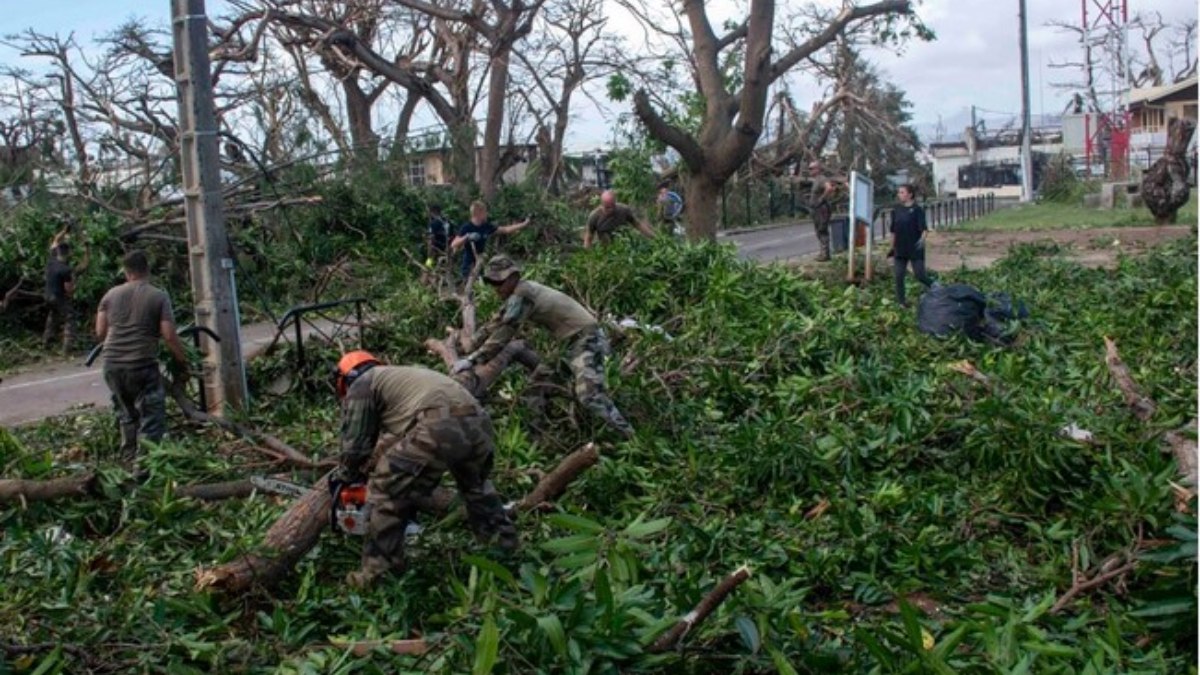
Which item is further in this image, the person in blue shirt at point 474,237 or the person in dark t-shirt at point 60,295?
the person in dark t-shirt at point 60,295

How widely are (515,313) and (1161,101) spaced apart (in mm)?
50403

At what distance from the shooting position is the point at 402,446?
223 inches

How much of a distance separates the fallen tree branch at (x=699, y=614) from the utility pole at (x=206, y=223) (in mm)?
5460

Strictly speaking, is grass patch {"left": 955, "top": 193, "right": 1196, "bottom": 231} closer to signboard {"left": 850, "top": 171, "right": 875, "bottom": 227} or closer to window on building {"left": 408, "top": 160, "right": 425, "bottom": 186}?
signboard {"left": 850, "top": 171, "right": 875, "bottom": 227}

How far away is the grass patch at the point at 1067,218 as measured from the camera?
87.4 ft

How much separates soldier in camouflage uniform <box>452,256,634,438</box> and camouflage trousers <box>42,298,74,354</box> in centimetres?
814

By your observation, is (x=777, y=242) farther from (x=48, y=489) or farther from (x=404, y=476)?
(x=404, y=476)

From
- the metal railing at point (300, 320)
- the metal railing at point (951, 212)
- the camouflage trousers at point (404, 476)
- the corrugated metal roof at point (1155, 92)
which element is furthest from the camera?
the corrugated metal roof at point (1155, 92)

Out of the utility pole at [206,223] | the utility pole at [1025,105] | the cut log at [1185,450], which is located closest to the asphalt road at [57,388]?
the utility pole at [206,223]

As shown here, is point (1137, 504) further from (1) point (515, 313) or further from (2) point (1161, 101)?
(2) point (1161, 101)

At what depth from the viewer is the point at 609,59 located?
28.1 meters

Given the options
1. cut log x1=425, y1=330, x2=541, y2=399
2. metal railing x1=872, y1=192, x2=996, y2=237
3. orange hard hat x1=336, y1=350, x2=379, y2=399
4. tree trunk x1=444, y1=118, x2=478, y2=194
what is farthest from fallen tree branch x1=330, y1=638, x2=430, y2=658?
metal railing x1=872, y1=192, x2=996, y2=237

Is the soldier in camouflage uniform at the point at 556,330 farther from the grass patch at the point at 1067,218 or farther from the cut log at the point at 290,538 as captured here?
the grass patch at the point at 1067,218

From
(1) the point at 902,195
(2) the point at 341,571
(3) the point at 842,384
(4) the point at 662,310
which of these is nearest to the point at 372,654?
(2) the point at 341,571
